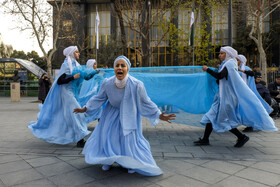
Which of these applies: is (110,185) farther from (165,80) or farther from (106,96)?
(165,80)

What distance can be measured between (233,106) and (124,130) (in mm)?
2515

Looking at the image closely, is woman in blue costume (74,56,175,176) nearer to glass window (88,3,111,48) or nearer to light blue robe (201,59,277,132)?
light blue robe (201,59,277,132)

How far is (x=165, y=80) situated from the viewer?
557 cm

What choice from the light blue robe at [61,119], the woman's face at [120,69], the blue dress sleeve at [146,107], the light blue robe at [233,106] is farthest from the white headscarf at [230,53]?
the light blue robe at [61,119]

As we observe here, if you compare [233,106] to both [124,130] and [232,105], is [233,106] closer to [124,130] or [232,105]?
[232,105]

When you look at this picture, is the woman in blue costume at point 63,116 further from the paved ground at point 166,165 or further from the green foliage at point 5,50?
the green foliage at point 5,50

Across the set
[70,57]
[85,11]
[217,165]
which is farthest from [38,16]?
[85,11]

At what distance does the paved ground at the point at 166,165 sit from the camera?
293cm

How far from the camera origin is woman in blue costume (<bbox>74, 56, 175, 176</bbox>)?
3.08 metres

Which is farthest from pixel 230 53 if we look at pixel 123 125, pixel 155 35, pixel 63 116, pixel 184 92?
pixel 155 35

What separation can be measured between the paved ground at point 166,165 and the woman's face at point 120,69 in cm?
133

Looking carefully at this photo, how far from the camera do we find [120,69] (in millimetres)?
3115

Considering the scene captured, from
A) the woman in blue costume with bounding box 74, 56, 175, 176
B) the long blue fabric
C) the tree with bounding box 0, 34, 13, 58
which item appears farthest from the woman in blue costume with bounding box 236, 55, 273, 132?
the tree with bounding box 0, 34, 13, 58

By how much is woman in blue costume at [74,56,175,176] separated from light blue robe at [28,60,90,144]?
4.34 ft
